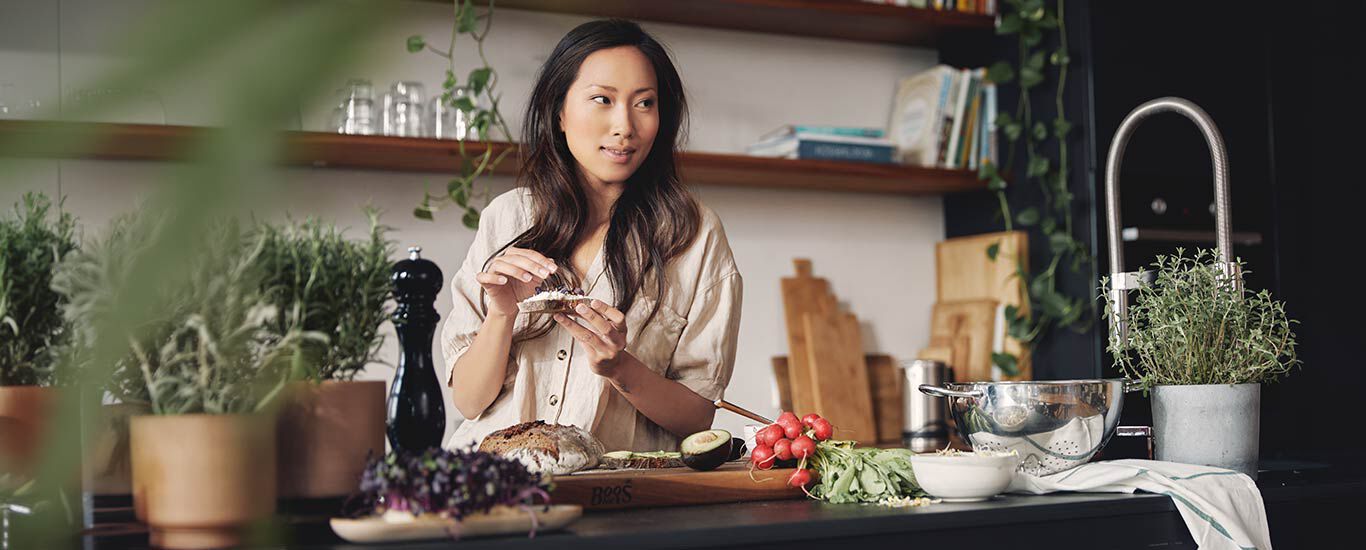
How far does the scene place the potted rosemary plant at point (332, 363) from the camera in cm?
101

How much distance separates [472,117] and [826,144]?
105 cm

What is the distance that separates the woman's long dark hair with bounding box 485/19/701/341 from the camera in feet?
6.81

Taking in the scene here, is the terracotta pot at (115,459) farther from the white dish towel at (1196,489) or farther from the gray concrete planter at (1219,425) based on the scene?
the gray concrete planter at (1219,425)

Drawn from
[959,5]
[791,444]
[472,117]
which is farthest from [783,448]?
[959,5]

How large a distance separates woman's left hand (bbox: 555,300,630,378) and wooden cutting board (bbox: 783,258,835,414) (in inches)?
72.6

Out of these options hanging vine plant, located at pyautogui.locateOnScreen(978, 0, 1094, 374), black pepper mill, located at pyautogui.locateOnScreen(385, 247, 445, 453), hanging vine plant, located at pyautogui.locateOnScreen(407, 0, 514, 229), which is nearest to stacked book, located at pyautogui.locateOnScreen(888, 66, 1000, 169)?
hanging vine plant, located at pyautogui.locateOnScreen(978, 0, 1094, 374)

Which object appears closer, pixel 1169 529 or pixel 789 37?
pixel 1169 529

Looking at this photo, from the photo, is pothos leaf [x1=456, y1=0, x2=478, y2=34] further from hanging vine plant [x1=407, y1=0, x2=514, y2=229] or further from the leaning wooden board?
the leaning wooden board

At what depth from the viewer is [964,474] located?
1.25 meters

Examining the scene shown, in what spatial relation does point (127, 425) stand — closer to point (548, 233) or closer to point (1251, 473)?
point (548, 233)

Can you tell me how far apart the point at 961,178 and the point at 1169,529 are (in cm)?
241

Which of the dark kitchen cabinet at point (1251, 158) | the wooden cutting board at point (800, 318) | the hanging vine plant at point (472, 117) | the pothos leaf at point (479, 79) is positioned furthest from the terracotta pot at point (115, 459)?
the dark kitchen cabinet at point (1251, 158)

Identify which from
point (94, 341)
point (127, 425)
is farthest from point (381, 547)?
point (94, 341)

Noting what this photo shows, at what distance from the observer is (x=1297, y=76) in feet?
12.0
